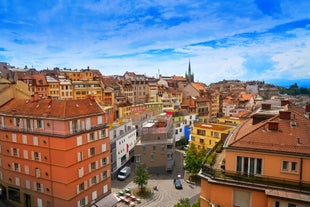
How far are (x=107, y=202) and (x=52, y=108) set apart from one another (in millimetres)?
16820

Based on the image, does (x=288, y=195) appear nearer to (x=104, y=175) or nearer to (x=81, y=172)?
(x=81, y=172)

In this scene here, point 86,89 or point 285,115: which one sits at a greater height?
point 86,89

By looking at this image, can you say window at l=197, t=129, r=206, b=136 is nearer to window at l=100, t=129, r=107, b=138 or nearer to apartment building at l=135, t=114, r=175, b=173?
apartment building at l=135, t=114, r=175, b=173

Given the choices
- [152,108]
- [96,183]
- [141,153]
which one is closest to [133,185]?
[141,153]

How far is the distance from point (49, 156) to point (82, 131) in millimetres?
5623

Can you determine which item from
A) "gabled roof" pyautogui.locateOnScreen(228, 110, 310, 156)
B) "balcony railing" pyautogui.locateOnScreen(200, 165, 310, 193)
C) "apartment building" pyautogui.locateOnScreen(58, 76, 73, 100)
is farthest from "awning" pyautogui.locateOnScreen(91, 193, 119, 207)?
"apartment building" pyautogui.locateOnScreen(58, 76, 73, 100)

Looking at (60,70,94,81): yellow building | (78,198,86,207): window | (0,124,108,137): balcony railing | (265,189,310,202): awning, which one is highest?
(60,70,94,81): yellow building

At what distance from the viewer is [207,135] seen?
50875 millimetres

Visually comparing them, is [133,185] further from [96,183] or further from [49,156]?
[49,156]

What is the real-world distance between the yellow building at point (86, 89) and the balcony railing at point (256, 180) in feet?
219

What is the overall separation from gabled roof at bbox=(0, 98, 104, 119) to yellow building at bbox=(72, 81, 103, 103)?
1544 inches

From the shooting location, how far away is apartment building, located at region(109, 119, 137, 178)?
4815 centimetres

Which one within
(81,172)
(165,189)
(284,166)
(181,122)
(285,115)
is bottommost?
(165,189)

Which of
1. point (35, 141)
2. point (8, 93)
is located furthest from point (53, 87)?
point (35, 141)
